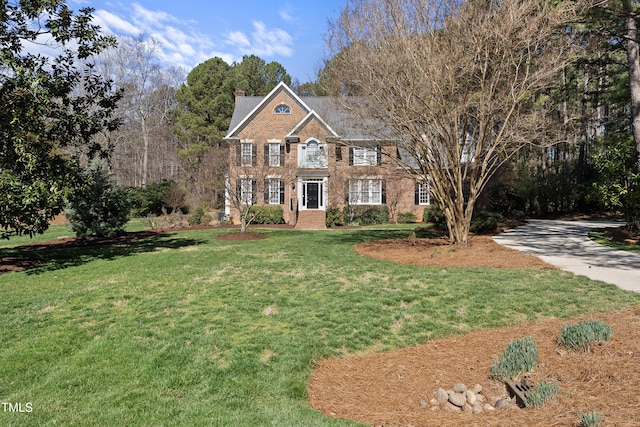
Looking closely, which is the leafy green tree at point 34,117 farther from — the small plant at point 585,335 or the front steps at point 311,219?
the front steps at point 311,219

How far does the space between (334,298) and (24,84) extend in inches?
334

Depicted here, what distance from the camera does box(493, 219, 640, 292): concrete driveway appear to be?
820cm

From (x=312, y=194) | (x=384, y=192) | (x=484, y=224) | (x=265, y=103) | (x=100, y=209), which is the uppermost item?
(x=265, y=103)

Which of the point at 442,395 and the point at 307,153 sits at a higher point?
the point at 307,153

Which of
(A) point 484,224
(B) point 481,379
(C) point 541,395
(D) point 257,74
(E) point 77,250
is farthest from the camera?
(D) point 257,74

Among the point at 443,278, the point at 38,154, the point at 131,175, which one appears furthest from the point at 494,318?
the point at 131,175

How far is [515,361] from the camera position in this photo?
13.7 feet

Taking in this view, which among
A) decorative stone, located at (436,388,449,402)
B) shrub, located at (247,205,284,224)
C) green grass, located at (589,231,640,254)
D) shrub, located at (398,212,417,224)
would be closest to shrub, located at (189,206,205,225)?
shrub, located at (247,205,284,224)

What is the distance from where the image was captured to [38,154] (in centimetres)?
980

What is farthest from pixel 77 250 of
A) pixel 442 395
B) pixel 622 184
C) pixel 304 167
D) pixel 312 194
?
pixel 622 184

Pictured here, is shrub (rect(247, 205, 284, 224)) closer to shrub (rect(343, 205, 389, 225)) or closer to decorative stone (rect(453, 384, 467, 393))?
shrub (rect(343, 205, 389, 225))

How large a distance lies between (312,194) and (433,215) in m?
7.72

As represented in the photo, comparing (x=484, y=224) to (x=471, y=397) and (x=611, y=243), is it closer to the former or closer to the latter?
(x=611, y=243)

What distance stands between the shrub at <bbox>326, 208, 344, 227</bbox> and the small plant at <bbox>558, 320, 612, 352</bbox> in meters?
19.0
